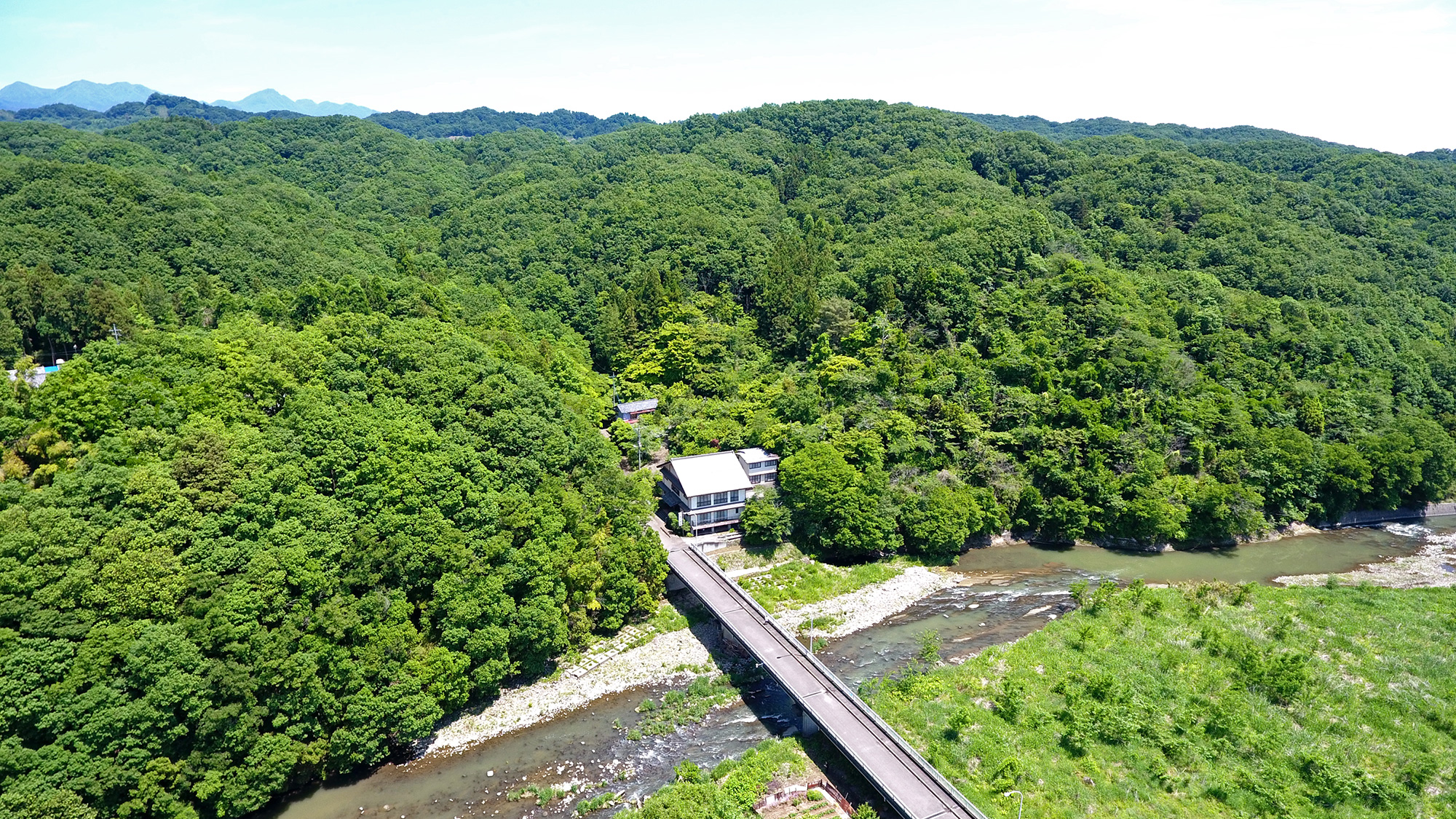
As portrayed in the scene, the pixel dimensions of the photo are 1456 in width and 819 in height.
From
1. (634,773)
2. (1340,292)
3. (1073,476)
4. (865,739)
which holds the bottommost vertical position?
(634,773)

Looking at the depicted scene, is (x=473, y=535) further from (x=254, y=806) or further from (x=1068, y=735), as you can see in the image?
(x=1068, y=735)

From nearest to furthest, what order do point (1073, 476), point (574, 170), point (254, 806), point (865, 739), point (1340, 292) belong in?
point (254, 806)
point (865, 739)
point (1073, 476)
point (1340, 292)
point (574, 170)

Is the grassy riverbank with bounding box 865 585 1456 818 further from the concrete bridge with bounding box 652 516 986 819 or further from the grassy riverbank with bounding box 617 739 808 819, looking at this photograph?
the grassy riverbank with bounding box 617 739 808 819

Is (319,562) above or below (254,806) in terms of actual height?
above

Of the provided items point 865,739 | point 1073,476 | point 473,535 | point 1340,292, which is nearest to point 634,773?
point 865,739

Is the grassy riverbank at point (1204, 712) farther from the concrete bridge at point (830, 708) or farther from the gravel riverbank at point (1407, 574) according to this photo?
the gravel riverbank at point (1407, 574)

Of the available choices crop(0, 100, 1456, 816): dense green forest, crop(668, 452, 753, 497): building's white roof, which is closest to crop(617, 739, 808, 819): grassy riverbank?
crop(0, 100, 1456, 816): dense green forest

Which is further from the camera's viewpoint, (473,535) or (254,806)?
(473,535)

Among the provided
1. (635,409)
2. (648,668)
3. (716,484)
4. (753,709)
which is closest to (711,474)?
(716,484)
